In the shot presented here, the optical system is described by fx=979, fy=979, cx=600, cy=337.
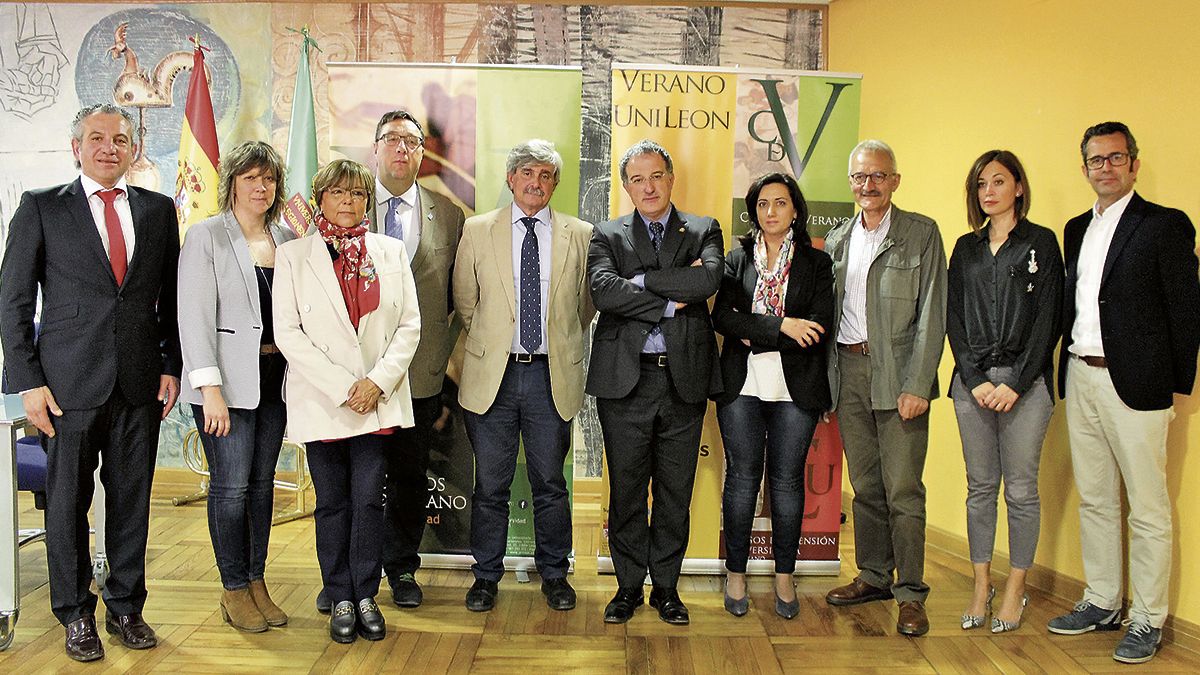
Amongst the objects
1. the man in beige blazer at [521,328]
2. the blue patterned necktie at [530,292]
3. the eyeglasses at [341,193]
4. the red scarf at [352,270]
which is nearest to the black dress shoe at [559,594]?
the man in beige blazer at [521,328]

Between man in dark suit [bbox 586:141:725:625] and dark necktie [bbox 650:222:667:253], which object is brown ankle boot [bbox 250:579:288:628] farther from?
dark necktie [bbox 650:222:667:253]

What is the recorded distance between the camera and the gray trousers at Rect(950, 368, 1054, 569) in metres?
3.42

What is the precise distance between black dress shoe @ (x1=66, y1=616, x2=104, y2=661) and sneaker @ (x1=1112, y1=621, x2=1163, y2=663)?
11.1 feet

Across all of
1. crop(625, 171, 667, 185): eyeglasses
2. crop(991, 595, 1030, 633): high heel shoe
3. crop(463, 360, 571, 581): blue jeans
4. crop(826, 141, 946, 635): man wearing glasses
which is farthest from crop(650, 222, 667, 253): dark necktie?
crop(991, 595, 1030, 633): high heel shoe

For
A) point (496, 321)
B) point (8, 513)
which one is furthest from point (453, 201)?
point (8, 513)

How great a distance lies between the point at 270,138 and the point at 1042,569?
14.6 ft

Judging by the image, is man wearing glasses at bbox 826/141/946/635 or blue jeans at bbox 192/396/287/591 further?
man wearing glasses at bbox 826/141/946/635

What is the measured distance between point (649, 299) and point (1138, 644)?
2.03m

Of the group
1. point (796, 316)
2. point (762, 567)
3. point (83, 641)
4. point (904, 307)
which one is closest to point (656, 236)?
point (796, 316)

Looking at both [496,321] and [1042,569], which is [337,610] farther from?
[1042,569]

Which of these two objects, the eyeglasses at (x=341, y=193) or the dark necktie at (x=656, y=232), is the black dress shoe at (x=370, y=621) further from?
the dark necktie at (x=656, y=232)

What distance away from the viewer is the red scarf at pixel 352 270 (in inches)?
127

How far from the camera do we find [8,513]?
3279 millimetres

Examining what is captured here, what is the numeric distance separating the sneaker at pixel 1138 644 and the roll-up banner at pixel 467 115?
2561 mm
